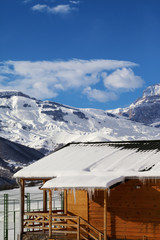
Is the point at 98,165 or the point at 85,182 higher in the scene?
the point at 98,165

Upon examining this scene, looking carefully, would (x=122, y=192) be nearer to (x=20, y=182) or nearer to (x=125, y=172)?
(x=125, y=172)

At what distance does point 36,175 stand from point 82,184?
3115 millimetres

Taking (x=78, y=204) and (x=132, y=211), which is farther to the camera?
(x=78, y=204)

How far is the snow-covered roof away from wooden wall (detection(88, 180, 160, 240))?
79cm

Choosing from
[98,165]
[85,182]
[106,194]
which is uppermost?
[98,165]

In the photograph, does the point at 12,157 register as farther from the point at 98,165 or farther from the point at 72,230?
the point at 98,165

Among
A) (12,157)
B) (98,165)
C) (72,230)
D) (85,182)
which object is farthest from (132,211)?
(12,157)

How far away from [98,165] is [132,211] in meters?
2.52

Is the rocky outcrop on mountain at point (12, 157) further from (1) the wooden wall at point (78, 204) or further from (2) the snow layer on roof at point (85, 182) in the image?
(2) the snow layer on roof at point (85, 182)

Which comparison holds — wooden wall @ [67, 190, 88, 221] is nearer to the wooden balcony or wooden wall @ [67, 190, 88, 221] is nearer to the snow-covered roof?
the wooden balcony

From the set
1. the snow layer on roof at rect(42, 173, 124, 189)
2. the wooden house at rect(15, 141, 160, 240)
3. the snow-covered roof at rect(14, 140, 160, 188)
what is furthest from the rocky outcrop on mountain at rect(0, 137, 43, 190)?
the snow layer on roof at rect(42, 173, 124, 189)

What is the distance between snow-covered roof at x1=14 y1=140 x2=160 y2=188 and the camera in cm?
1684

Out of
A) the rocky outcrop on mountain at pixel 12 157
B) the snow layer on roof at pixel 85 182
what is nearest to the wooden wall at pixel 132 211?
the snow layer on roof at pixel 85 182

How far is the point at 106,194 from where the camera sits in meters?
17.2
